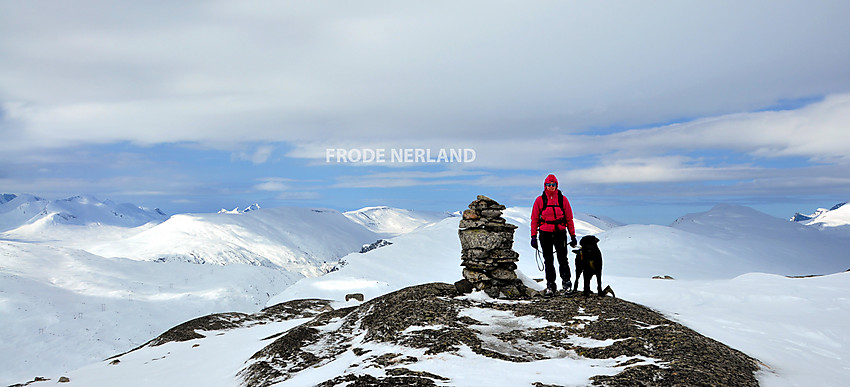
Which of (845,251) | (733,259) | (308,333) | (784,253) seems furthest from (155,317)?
(845,251)

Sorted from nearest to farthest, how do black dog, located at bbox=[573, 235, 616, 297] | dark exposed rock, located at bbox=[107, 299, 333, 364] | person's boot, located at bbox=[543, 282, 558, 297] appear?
1. black dog, located at bbox=[573, 235, 616, 297]
2. person's boot, located at bbox=[543, 282, 558, 297]
3. dark exposed rock, located at bbox=[107, 299, 333, 364]

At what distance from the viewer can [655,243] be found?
70.4 meters

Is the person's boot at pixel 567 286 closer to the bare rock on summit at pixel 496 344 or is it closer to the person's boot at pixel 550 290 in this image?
the person's boot at pixel 550 290

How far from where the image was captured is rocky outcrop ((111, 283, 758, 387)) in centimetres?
881

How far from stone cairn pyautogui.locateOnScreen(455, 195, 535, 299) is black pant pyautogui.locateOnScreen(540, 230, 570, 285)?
5.21 ft

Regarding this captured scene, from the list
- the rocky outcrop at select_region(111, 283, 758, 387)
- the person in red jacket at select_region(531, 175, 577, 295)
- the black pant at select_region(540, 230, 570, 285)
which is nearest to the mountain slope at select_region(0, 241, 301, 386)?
the rocky outcrop at select_region(111, 283, 758, 387)

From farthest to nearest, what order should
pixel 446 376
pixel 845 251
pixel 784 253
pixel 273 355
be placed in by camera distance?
pixel 845 251 < pixel 784 253 < pixel 273 355 < pixel 446 376

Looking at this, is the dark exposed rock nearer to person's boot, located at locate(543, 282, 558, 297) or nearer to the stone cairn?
the stone cairn

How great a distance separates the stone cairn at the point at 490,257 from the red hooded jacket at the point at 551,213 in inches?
78.5

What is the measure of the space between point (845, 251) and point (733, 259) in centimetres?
3738

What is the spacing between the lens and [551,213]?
633 inches

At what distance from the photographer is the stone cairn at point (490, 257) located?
17734mm

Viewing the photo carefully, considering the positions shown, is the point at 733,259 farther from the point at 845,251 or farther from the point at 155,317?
the point at 155,317

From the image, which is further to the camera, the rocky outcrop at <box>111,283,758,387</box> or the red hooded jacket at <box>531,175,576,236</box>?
the red hooded jacket at <box>531,175,576,236</box>
